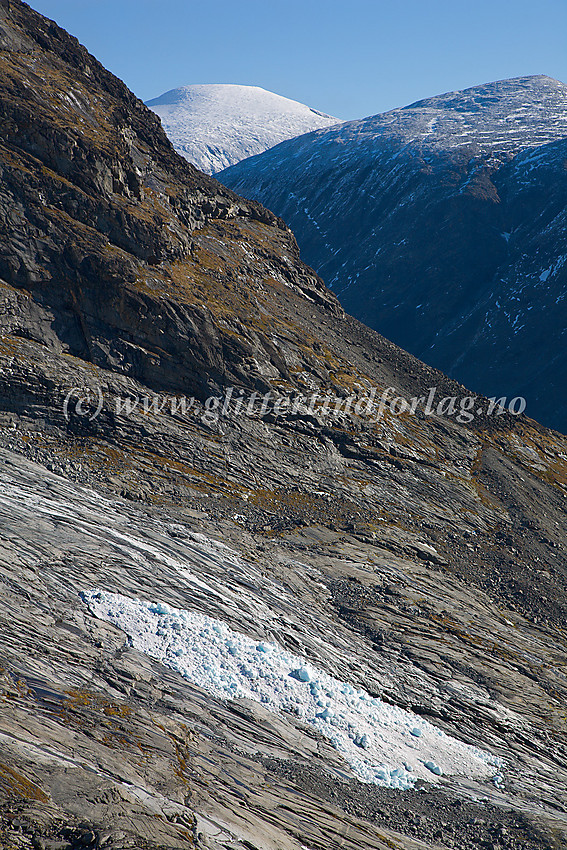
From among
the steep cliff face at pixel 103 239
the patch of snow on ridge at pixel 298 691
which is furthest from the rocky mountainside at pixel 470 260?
the patch of snow on ridge at pixel 298 691

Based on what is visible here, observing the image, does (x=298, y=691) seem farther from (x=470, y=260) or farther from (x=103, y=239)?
(x=470, y=260)

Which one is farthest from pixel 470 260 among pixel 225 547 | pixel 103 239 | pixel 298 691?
pixel 298 691

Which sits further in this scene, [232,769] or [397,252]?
[397,252]

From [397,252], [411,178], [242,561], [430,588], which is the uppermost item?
[411,178]

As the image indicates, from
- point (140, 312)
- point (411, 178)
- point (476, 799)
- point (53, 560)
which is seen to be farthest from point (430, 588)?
point (411, 178)

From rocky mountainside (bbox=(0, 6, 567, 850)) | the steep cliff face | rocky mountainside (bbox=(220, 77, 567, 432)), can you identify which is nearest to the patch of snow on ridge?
rocky mountainside (bbox=(0, 6, 567, 850))

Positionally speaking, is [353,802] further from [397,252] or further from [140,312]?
[397,252]
